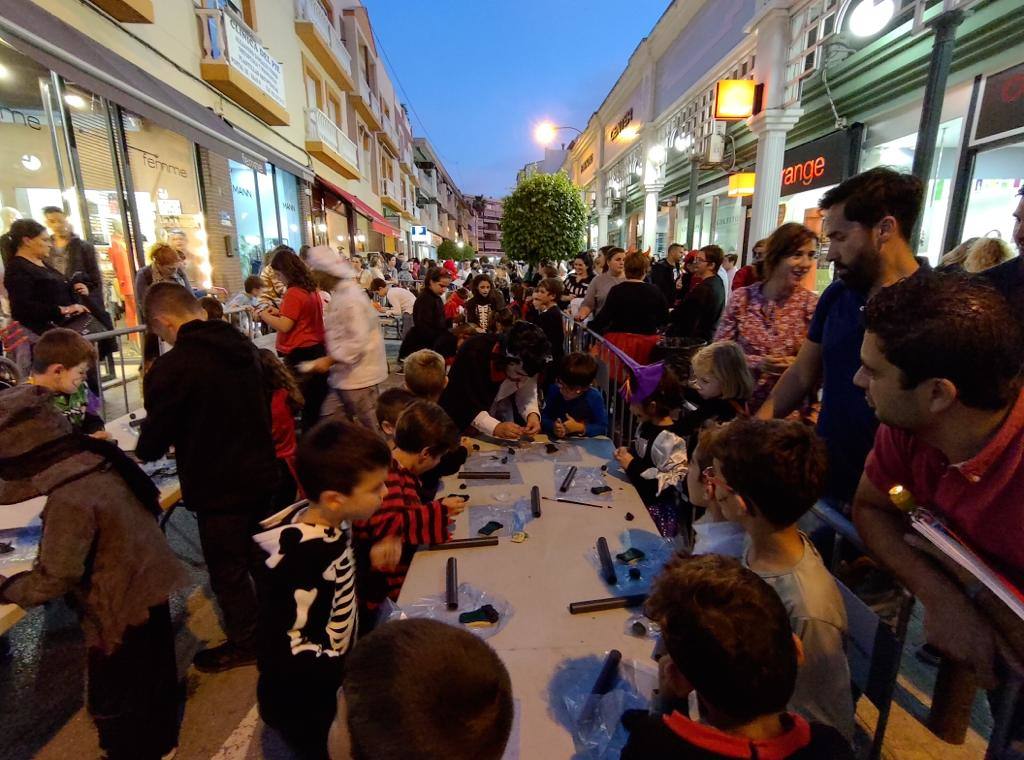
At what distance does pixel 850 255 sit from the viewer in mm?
2209

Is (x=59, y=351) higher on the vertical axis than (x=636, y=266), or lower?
lower

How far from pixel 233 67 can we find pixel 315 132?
639cm

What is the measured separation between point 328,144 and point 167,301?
1578 cm

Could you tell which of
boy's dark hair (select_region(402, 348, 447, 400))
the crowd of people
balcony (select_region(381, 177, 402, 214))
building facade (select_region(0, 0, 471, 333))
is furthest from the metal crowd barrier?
balcony (select_region(381, 177, 402, 214))

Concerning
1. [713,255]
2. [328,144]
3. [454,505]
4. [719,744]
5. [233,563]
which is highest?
[328,144]

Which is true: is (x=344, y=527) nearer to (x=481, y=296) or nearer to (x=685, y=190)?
(x=481, y=296)

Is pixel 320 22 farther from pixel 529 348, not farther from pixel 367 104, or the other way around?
pixel 529 348

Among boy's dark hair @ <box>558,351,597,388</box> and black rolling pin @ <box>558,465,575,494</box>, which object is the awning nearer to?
boy's dark hair @ <box>558,351,597,388</box>

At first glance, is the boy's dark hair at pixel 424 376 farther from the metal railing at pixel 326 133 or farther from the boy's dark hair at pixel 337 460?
the metal railing at pixel 326 133

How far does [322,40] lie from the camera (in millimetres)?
15703

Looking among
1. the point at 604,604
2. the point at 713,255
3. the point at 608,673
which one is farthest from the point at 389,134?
the point at 608,673

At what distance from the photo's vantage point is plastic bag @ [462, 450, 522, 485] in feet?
9.25

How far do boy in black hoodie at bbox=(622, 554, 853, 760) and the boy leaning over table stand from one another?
193cm

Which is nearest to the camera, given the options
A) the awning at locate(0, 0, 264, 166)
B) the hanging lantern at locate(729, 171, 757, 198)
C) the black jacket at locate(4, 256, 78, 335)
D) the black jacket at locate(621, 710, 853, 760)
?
the black jacket at locate(621, 710, 853, 760)
